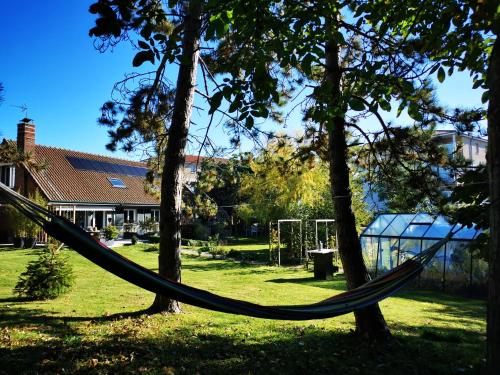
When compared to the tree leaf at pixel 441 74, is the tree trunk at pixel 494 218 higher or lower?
lower

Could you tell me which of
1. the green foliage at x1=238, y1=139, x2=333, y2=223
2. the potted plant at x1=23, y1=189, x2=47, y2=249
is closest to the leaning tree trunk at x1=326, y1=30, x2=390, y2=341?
the green foliage at x1=238, y1=139, x2=333, y2=223

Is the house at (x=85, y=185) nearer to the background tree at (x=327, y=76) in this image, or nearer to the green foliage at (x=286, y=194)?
the green foliage at (x=286, y=194)

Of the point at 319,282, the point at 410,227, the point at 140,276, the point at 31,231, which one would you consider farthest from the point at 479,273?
the point at 31,231

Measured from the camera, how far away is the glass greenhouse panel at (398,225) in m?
13.0

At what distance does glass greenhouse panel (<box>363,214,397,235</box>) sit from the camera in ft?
44.2

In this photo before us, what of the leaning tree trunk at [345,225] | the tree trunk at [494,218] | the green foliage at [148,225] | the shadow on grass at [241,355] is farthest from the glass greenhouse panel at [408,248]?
the green foliage at [148,225]

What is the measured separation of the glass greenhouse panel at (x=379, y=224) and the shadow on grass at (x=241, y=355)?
8.04 metres

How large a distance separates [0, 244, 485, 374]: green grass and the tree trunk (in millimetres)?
1463

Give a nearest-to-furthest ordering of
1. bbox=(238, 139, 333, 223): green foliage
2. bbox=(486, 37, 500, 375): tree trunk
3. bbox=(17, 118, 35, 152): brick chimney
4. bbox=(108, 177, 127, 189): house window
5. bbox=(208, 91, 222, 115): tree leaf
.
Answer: bbox=(486, 37, 500, 375): tree trunk, bbox=(208, 91, 222, 115): tree leaf, bbox=(238, 139, 333, 223): green foliage, bbox=(17, 118, 35, 152): brick chimney, bbox=(108, 177, 127, 189): house window

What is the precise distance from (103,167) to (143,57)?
2700cm

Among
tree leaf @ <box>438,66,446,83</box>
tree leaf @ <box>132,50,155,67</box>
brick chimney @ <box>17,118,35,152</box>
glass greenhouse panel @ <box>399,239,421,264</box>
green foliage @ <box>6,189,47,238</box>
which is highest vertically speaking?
brick chimney @ <box>17,118,35,152</box>

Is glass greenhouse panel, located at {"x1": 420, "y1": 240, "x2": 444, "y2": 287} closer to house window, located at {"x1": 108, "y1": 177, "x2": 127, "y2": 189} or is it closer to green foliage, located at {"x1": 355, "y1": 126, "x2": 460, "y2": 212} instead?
green foliage, located at {"x1": 355, "y1": 126, "x2": 460, "y2": 212}

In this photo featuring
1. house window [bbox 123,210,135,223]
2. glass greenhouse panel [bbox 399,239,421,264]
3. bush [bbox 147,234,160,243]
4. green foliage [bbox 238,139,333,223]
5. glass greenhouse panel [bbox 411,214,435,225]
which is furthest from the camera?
house window [bbox 123,210,135,223]

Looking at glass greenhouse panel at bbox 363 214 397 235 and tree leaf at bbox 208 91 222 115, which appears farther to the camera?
glass greenhouse panel at bbox 363 214 397 235
